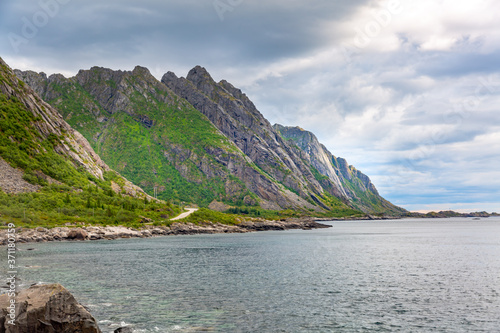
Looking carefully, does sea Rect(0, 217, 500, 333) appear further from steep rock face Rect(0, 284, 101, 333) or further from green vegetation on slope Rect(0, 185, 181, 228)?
green vegetation on slope Rect(0, 185, 181, 228)

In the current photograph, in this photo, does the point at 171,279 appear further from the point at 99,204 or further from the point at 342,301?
the point at 99,204

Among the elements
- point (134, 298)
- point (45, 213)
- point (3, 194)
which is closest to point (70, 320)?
point (134, 298)

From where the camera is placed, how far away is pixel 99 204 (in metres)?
184

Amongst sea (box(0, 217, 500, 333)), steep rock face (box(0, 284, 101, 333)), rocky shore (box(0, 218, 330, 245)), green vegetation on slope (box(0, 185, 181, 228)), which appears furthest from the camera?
green vegetation on slope (box(0, 185, 181, 228))

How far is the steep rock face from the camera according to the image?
24.2 m

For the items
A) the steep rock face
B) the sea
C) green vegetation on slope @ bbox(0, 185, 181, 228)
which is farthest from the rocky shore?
the steep rock face

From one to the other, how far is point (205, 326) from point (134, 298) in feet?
49.3

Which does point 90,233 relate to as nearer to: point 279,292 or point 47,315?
point 279,292

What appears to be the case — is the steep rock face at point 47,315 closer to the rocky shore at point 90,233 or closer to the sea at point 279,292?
the sea at point 279,292

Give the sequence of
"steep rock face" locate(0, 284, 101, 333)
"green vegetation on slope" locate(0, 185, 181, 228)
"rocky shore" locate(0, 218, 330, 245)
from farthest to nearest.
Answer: "green vegetation on slope" locate(0, 185, 181, 228), "rocky shore" locate(0, 218, 330, 245), "steep rock face" locate(0, 284, 101, 333)

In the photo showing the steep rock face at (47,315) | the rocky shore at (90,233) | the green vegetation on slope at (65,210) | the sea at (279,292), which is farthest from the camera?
the green vegetation on slope at (65,210)

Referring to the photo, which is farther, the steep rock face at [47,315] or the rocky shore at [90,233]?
the rocky shore at [90,233]

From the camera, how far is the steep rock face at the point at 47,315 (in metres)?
24.2

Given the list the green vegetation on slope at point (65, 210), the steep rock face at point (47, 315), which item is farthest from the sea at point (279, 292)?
the green vegetation on slope at point (65, 210)
